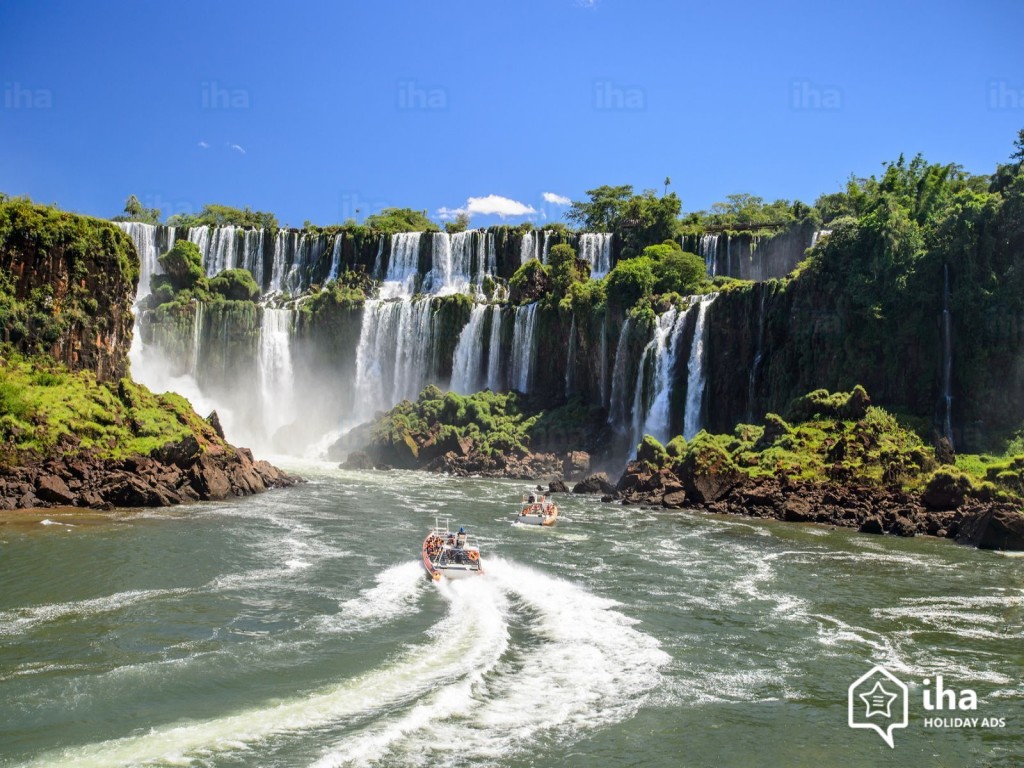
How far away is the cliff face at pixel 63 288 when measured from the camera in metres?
43.9

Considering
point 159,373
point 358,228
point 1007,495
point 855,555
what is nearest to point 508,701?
point 855,555

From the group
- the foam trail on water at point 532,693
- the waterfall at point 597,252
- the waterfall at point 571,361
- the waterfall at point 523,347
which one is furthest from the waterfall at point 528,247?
the foam trail on water at point 532,693

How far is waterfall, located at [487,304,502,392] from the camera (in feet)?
232

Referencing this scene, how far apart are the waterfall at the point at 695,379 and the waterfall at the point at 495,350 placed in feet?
62.3

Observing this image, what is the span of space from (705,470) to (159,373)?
50.8 meters

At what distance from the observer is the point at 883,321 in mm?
48812

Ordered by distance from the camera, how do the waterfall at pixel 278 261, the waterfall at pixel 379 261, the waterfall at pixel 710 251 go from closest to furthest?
the waterfall at pixel 710 251 < the waterfall at pixel 379 261 < the waterfall at pixel 278 261

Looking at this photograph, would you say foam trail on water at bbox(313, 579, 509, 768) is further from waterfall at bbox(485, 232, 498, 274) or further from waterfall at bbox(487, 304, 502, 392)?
waterfall at bbox(485, 232, 498, 274)

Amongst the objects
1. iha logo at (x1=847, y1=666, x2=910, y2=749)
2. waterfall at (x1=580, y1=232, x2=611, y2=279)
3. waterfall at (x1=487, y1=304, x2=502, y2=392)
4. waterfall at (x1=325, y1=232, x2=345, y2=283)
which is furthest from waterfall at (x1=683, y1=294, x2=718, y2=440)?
waterfall at (x1=325, y1=232, x2=345, y2=283)

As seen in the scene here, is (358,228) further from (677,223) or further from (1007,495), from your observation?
Result: (1007,495)

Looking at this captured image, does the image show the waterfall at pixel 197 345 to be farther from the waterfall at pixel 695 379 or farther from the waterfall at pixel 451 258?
the waterfall at pixel 695 379

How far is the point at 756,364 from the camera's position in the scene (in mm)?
53875

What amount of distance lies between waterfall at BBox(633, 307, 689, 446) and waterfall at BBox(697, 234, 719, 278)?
62.6 ft

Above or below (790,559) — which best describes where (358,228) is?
above
